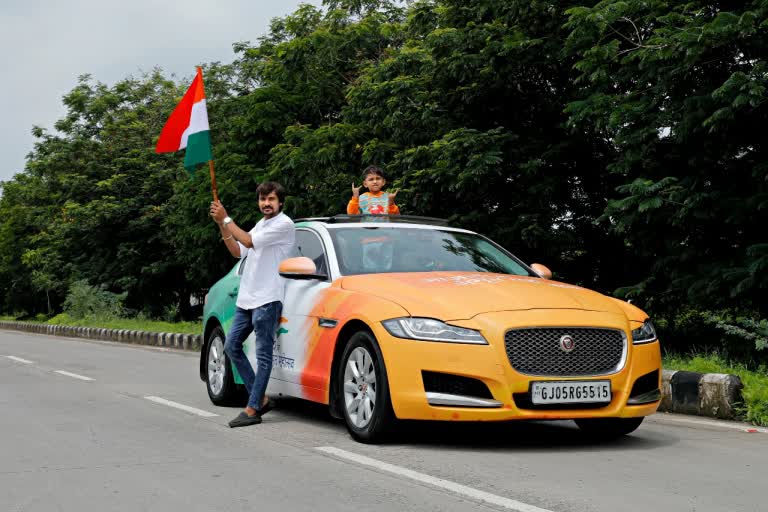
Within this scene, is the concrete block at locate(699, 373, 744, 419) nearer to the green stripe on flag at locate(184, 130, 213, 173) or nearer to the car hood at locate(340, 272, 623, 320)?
the car hood at locate(340, 272, 623, 320)

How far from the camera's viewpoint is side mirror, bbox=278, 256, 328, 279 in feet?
25.0

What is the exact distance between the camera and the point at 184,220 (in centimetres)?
3438

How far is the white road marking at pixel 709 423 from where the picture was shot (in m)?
8.05

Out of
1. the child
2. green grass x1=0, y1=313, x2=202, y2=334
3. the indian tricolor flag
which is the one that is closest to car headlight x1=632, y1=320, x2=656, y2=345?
the indian tricolor flag

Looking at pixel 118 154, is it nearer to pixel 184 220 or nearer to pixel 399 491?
pixel 184 220

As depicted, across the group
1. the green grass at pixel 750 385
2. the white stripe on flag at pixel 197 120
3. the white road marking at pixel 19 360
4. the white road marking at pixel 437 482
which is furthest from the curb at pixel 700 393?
the white road marking at pixel 19 360

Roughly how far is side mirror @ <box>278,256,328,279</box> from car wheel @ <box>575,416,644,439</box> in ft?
7.36

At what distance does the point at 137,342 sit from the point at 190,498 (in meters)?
20.9

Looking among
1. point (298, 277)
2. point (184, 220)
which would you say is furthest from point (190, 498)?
point (184, 220)

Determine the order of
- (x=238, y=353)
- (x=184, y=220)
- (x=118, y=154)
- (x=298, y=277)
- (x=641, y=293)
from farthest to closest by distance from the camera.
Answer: (x=118, y=154) < (x=184, y=220) < (x=641, y=293) < (x=238, y=353) < (x=298, y=277)

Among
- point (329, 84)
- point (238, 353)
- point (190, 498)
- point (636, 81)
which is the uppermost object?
point (329, 84)

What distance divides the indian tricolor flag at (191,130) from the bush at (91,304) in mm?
28376

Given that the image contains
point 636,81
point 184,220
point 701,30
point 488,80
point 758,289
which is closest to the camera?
point 701,30

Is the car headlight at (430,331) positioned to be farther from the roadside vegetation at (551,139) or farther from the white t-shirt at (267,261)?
the roadside vegetation at (551,139)
